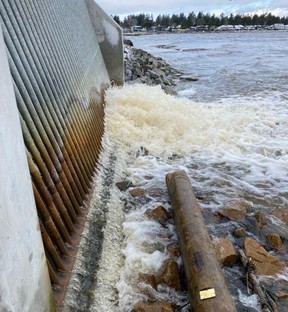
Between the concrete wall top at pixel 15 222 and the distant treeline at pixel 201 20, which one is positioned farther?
the distant treeline at pixel 201 20

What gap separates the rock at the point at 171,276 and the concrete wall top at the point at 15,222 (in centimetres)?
193

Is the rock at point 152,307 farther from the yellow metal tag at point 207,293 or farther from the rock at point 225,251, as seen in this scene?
the rock at point 225,251

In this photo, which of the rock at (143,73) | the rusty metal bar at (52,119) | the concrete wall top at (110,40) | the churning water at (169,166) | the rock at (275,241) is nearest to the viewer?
the rusty metal bar at (52,119)

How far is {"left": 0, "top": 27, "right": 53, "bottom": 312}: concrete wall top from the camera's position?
2.08m

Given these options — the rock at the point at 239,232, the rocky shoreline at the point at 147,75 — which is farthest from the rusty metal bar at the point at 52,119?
the rocky shoreline at the point at 147,75

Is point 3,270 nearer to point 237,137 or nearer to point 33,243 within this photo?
point 33,243

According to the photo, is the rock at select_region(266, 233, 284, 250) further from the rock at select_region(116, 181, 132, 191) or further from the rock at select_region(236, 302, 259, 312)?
the rock at select_region(116, 181, 132, 191)

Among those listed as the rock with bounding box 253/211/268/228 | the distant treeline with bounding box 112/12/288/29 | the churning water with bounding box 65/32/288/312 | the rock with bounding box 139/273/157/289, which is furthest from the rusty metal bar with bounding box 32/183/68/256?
the distant treeline with bounding box 112/12/288/29

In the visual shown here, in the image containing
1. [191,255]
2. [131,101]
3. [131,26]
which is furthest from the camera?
[131,26]

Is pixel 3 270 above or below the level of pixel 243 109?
above

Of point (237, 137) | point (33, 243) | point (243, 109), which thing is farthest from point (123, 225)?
point (243, 109)

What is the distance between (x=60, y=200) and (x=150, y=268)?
4.86ft

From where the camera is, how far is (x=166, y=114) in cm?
1021

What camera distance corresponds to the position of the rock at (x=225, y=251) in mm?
4605
